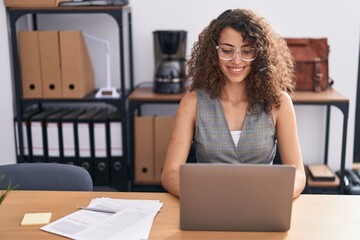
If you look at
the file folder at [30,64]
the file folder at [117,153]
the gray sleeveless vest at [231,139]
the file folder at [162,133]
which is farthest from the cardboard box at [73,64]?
the gray sleeveless vest at [231,139]

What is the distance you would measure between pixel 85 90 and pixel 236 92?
47.6 inches

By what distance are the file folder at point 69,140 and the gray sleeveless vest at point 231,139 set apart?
1.13 meters

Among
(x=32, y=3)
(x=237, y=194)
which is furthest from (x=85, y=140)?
(x=237, y=194)

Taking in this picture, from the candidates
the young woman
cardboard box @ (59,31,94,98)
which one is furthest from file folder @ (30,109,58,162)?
the young woman

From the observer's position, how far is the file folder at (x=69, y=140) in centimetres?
284

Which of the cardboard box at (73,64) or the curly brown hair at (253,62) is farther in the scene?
the cardboard box at (73,64)

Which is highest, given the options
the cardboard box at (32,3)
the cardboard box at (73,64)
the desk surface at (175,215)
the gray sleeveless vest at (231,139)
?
the cardboard box at (32,3)

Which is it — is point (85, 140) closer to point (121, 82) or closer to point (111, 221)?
point (121, 82)

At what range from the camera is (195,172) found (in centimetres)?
125

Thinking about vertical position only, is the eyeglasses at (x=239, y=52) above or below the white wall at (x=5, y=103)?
above

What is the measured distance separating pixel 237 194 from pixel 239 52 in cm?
73

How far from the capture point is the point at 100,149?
2.86 metres

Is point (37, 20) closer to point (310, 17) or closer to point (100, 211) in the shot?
point (310, 17)

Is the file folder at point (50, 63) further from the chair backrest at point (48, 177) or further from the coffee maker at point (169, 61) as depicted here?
the chair backrest at point (48, 177)
